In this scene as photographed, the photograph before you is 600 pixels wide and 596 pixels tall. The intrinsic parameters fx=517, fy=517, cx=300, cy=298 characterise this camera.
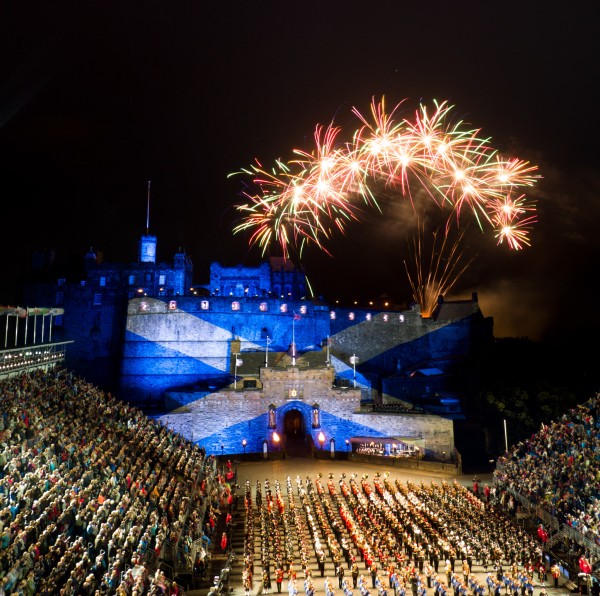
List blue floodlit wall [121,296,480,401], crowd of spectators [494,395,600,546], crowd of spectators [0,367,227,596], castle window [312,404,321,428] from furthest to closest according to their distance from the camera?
blue floodlit wall [121,296,480,401] < castle window [312,404,321,428] < crowd of spectators [494,395,600,546] < crowd of spectators [0,367,227,596]

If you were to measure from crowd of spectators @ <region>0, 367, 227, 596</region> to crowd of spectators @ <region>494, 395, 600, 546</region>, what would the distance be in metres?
14.6

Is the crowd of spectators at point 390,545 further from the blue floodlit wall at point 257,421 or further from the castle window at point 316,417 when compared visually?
the castle window at point 316,417

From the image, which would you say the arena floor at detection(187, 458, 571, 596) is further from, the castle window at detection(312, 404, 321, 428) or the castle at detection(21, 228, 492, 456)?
the castle window at detection(312, 404, 321, 428)

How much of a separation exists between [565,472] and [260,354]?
2641 cm

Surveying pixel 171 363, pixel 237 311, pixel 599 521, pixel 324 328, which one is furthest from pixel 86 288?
pixel 599 521

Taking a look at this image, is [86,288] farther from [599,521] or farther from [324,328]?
[599,521]

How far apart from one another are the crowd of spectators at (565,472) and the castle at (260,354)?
8359mm

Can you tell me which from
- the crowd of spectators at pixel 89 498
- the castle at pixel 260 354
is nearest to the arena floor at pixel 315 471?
the crowd of spectators at pixel 89 498

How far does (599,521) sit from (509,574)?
5.27 metres

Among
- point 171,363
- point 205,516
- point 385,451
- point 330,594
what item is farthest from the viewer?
point 171,363

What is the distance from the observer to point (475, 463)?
37000 millimetres

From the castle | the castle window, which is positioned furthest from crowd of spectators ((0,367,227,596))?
the castle window

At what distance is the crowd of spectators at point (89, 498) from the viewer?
44.2 ft

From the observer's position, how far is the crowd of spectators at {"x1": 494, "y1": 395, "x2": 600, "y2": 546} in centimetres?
2127
